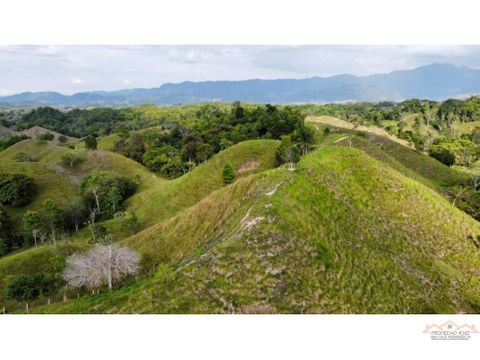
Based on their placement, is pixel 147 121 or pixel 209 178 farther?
pixel 147 121

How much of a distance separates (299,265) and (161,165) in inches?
2133

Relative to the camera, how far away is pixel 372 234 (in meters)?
24.6

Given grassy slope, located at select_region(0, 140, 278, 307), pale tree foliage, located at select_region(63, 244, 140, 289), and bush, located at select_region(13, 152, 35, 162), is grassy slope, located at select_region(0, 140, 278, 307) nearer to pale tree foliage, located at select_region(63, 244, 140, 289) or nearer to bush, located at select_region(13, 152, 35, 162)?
bush, located at select_region(13, 152, 35, 162)

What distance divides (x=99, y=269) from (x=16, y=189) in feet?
126

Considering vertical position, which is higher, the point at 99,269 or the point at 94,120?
the point at 94,120

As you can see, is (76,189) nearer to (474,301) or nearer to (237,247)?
(237,247)

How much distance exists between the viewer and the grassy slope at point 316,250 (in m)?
17.7

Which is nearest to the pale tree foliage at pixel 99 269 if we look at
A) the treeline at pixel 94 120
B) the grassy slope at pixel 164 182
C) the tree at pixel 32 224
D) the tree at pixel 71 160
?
the grassy slope at pixel 164 182

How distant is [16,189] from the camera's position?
51719 mm

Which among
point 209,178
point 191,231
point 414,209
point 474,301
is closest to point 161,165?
point 209,178

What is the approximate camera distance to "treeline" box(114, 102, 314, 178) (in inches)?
2682

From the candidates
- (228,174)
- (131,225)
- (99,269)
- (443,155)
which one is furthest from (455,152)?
(99,269)

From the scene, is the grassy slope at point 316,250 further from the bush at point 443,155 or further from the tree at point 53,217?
the bush at point 443,155

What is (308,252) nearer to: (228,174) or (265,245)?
(265,245)
